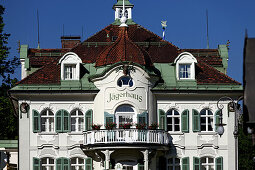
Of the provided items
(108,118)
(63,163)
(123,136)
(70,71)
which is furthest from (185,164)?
(70,71)

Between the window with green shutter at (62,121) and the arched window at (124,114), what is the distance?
11.4 ft

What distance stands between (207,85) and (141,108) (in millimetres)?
5078

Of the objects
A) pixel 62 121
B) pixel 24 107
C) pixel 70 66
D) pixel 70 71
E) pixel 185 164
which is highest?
pixel 70 66

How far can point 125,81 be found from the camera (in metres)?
50.9

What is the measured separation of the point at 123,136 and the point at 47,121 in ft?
20.5

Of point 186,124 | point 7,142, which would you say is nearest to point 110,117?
point 186,124

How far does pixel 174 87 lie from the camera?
173ft

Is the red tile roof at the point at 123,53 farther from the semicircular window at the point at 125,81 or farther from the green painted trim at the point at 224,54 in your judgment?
the green painted trim at the point at 224,54

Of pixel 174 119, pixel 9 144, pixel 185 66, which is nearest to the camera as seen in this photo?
pixel 174 119

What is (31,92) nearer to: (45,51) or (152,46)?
(45,51)

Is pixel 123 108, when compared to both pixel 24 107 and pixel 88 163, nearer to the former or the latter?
pixel 88 163

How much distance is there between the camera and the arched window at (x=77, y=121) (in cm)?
5216

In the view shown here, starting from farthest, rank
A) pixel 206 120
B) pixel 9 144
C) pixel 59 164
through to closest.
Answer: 1. pixel 9 144
2. pixel 206 120
3. pixel 59 164

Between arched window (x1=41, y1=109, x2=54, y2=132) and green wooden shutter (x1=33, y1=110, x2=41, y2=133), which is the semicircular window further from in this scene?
green wooden shutter (x1=33, y1=110, x2=41, y2=133)
